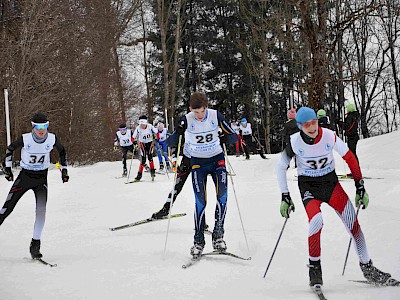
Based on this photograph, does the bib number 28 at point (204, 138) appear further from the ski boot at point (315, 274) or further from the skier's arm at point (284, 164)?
the ski boot at point (315, 274)

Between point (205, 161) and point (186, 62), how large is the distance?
1140 inches

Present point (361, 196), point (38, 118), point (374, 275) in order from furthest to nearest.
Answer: point (38, 118)
point (361, 196)
point (374, 275)

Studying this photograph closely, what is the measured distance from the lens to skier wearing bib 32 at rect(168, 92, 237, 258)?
5.71m

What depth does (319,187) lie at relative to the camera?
4.42 m

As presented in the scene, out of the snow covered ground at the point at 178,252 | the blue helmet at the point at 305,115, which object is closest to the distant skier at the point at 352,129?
the snow covered ground at the point at 178,252

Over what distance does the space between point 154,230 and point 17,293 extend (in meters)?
3.05

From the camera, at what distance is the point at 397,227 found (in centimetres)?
640

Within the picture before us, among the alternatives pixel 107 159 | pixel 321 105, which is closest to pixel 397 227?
pixel 321 105

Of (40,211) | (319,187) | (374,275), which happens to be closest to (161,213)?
(40,211)

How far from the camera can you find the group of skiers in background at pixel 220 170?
4.31 metres

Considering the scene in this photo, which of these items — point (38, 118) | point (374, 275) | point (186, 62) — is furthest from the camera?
point (186, 62)

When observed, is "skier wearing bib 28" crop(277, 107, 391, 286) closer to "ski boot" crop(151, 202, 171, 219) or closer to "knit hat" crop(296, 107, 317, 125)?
"knit hat" crop(296, 107, 317, 125)

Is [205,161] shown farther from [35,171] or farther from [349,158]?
[35,171]

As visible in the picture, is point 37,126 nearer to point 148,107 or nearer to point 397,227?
point 397,227
